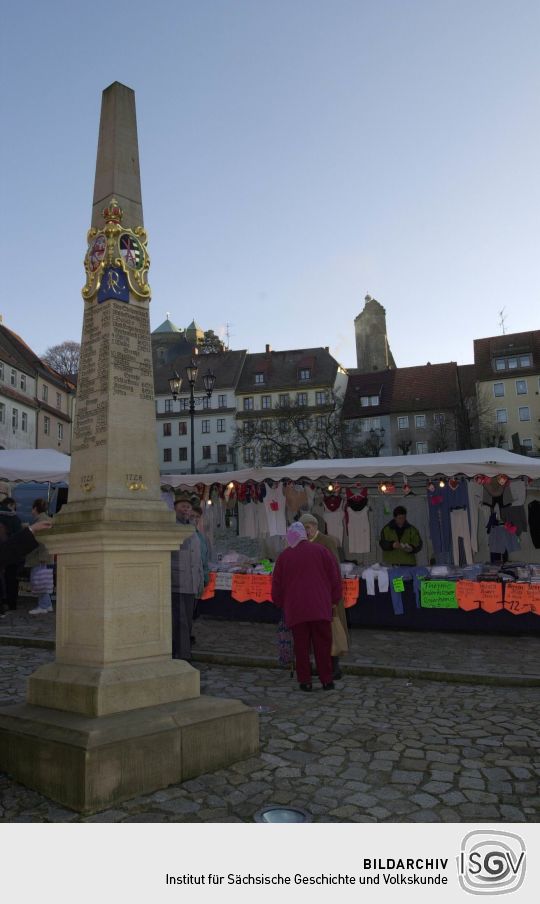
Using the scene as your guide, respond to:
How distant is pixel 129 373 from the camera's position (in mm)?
5062

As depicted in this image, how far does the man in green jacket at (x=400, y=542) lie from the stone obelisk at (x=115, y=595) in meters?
7.38

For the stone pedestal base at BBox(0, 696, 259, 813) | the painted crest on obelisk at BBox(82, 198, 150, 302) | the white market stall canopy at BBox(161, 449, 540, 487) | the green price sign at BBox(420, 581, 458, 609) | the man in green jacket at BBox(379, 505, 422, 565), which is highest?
the painted crest on obelisk at BBox(82, 198, 150, 302)

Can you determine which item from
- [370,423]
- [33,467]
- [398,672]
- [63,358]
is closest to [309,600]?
[398,672]

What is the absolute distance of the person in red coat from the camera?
685cm

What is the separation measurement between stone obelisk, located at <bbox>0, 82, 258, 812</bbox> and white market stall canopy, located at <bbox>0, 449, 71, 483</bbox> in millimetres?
9568

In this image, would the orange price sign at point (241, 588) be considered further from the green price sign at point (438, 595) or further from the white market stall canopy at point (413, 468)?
the green price sign at point (438, 595)

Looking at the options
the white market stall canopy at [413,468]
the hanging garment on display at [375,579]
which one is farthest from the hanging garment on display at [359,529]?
the hanging garment on display at [375,579]

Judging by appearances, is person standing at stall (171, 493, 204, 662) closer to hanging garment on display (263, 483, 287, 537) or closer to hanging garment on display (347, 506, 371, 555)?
hanging garment on display (263, 483, 287, 537)

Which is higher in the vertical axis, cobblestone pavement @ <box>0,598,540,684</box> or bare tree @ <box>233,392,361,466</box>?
bare tree @ <box>233,392,361,466</box>

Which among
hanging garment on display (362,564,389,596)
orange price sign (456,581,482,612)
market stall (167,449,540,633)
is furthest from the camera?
hanging garment on display (362,564,389,596)

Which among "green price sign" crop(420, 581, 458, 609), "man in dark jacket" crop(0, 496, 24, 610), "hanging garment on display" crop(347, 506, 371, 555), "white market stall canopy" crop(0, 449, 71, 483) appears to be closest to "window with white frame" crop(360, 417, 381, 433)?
"white market stall canopy" crop(0, 449, 71, 483)

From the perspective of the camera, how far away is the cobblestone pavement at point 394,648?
7707mm

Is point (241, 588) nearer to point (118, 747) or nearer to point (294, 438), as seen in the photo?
point (118, 747)

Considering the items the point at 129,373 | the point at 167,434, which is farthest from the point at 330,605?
the point at 167,434
